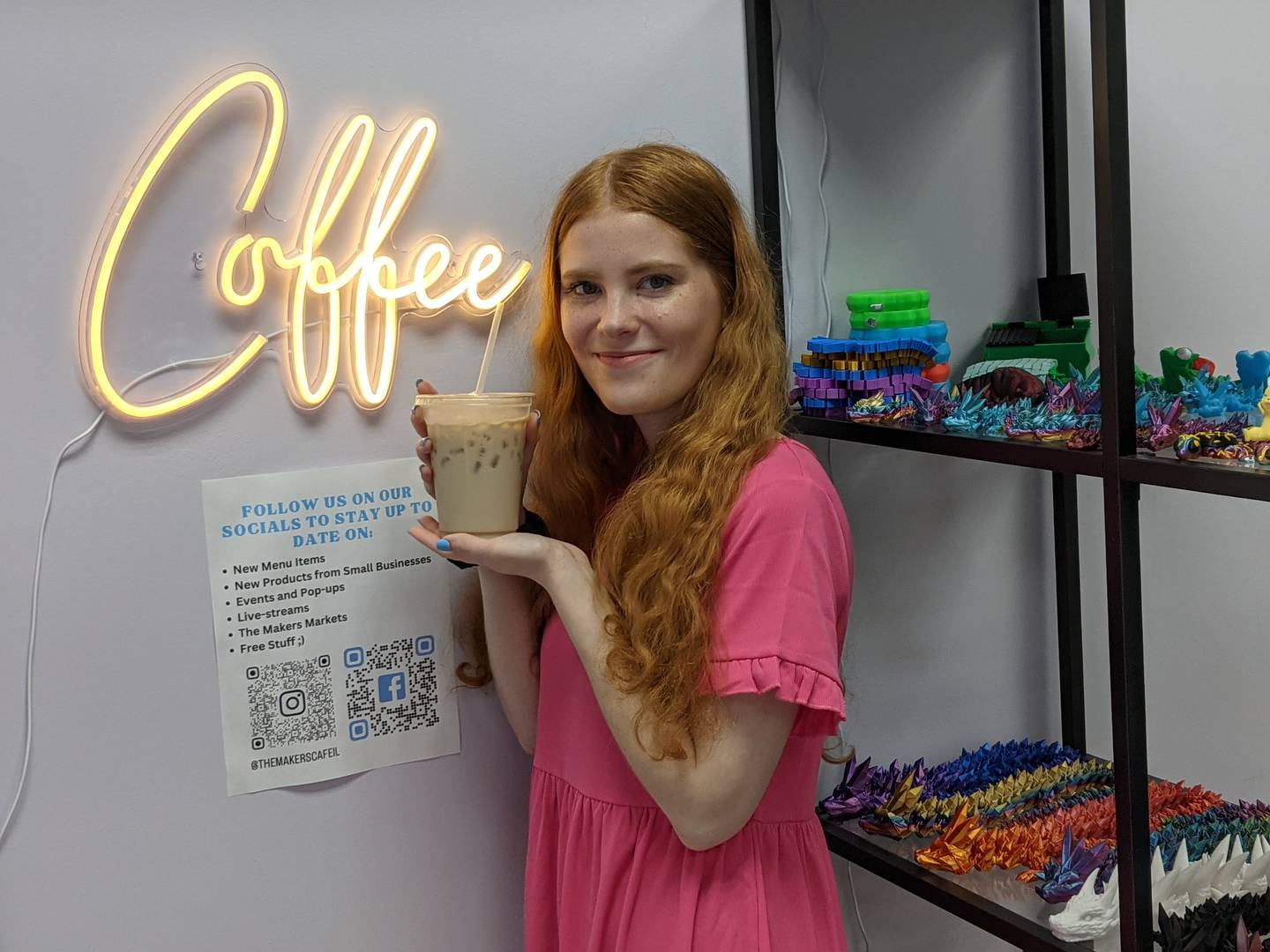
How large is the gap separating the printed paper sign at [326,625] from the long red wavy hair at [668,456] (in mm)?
167

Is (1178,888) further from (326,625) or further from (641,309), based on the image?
(326,625)

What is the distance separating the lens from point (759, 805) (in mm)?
1226

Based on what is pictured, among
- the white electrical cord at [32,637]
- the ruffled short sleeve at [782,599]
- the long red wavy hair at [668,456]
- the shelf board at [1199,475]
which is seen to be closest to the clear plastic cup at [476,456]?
the long red wavy hair at [668,456]

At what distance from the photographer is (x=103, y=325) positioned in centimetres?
124

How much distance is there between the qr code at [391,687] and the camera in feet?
4.57

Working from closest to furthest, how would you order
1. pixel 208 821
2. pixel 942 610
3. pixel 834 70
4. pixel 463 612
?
→ pixel 208 821, pixel 463 612, pixel 834 70, pixel 942 610

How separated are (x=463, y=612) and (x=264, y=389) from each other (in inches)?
14.4

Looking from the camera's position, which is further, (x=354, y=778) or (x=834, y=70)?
(x=834, y=70)

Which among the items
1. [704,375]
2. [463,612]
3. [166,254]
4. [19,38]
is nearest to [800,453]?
[704,375]

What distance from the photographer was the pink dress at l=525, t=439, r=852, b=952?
1.11 metres

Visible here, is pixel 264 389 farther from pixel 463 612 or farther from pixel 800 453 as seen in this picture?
pixel 800 453

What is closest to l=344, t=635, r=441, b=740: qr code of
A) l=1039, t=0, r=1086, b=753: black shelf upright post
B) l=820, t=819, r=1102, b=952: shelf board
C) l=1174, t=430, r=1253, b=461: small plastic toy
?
l=820, t=819, r=1102, b=952: shelf board

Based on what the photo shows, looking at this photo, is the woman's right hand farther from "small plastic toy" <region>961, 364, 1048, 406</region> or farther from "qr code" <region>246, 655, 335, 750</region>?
"small plastic toy" <region>961, 364, 1048, 406</region>

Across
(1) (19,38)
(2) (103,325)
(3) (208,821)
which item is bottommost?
(3) (208,821)
